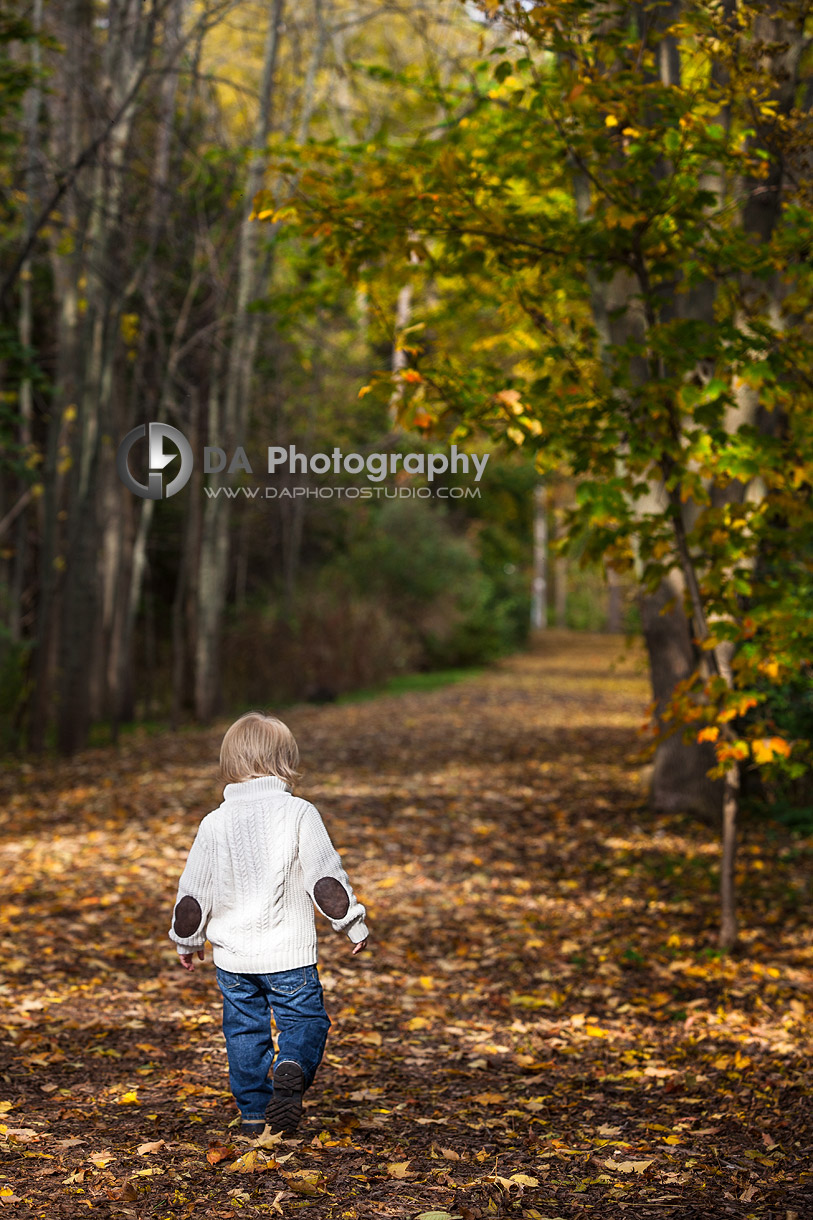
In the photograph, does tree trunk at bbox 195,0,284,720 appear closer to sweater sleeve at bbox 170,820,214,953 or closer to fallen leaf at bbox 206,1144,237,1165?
sweater sleeve at bbox 170,820,214,953

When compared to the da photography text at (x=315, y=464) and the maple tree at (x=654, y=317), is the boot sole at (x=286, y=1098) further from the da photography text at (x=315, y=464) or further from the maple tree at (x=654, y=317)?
the da photography text at (x=315, y=464)

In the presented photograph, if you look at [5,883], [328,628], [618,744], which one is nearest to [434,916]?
[5,883]

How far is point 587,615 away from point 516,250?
36464 mm

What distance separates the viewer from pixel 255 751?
3348 mm

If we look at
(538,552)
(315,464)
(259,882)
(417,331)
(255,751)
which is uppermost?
(315,464)

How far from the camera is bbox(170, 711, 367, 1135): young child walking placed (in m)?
3.29

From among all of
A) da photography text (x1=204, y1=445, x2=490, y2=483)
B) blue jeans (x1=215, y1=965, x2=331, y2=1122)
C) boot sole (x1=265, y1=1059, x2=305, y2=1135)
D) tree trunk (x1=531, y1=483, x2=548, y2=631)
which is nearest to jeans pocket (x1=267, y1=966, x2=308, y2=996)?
blue jeans (x1=215, y1=965, x2=331, y2=1122)

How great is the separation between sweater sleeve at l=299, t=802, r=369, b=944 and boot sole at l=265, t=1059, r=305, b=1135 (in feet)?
1.47

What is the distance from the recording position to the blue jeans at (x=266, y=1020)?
3.32m

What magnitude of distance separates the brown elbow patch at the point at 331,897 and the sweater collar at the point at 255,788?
0.30 metres

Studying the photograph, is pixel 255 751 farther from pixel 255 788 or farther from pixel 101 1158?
pixel 101 1158

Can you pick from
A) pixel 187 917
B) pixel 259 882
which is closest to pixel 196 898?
pixel 187 917

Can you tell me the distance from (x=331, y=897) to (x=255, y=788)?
1.30ft

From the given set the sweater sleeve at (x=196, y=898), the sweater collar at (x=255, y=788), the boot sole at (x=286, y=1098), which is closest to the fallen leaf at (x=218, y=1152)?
the boot sole at (x=286, y=1098)
